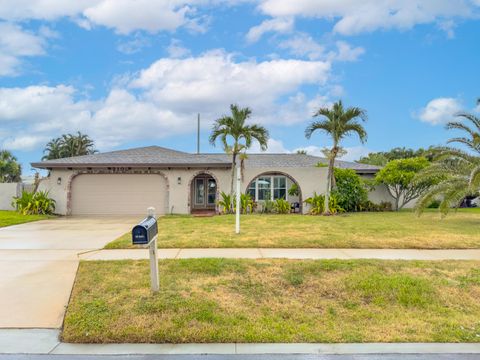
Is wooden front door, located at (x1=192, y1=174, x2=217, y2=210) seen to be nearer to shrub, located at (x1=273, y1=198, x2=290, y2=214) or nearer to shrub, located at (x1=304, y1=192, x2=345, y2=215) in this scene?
shrub, located at (x1=273, y1=198, x2=290, y2=214)

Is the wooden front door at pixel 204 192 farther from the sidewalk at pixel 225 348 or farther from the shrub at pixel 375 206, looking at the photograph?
the sidewalk at pixel 225 348

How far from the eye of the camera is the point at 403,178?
19984 mm

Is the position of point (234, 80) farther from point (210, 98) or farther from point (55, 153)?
point (55, 153)

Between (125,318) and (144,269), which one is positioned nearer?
(125,318)

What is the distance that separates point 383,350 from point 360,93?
48.3 feet

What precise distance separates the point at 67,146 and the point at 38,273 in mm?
46704

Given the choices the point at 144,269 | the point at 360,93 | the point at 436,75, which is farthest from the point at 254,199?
the point at 144,269

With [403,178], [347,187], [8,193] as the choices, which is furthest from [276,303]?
[8,193]

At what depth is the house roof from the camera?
1970cm

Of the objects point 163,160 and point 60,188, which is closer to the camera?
point 60,188

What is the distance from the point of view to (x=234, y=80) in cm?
1983

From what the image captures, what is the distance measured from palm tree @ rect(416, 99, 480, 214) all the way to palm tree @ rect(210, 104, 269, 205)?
7.41 metres

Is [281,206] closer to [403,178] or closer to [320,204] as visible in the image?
[320,204]

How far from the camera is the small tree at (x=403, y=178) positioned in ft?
65.7
